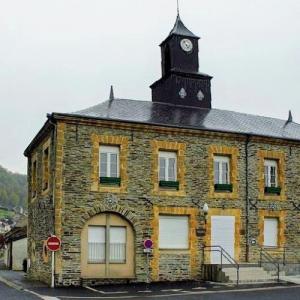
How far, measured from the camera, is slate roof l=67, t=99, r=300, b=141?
2727 centimetres

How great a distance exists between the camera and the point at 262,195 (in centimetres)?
2877

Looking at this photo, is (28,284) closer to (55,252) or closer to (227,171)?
(55,252)

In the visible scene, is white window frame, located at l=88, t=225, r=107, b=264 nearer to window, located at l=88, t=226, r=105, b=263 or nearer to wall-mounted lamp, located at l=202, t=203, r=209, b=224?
window, located at l=88, t=226, r=105, b=263

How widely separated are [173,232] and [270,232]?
16.6ft

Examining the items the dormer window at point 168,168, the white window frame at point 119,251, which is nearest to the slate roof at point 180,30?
the dormer window at point 168,168

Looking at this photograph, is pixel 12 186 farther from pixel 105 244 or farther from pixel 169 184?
pixel 105 244

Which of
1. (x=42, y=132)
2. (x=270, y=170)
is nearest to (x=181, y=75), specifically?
(x=270, y=170)

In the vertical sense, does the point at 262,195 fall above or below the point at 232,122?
below

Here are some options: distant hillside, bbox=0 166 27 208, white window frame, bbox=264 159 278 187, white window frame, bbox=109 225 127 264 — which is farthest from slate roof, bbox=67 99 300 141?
distant hillside, bbox=0 166 27 208

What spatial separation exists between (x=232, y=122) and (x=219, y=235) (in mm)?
6198

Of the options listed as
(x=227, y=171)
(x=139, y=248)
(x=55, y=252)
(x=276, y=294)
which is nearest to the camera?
(x=276, y=294)

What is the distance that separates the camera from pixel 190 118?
29875 mm

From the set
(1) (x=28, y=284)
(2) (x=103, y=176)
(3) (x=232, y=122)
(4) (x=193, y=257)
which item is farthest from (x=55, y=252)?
(3) (x=232, y=122)

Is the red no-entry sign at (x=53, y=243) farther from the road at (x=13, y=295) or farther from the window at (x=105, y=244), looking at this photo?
the window at (x=105, y=244)
